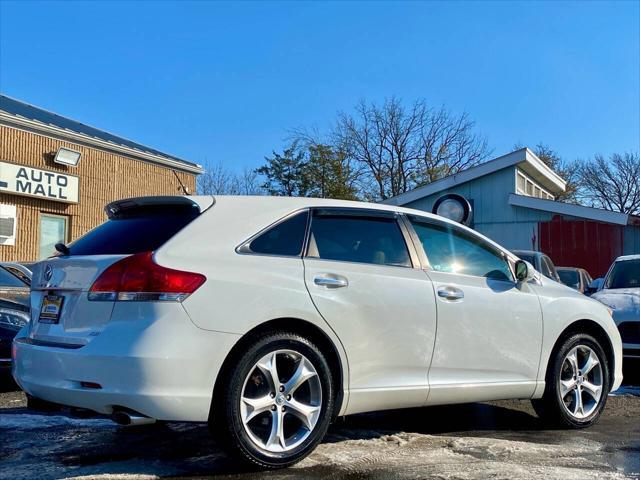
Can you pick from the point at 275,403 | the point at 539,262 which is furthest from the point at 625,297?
the point at 275,403

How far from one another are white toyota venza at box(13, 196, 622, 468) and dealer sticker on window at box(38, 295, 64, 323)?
0.04 feet

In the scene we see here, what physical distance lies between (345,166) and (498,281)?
36734 mm

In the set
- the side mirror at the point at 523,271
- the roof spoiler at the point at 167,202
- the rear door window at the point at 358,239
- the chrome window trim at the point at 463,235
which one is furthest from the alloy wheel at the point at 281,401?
the side mirror at the point at 523,271

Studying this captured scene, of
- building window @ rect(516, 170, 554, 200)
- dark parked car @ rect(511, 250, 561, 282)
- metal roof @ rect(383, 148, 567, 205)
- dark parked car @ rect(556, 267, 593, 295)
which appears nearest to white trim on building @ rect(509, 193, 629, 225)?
building window @ rect(516, 170, 554, 200)

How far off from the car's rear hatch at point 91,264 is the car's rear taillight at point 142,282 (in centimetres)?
5

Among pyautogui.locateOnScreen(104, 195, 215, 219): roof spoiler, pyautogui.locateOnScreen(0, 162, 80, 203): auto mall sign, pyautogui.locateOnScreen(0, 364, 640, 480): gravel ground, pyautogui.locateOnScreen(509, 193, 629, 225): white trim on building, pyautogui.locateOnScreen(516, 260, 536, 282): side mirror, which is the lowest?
pyautogui.locateOnScreen(0, 364, 640, 480): gravel ground

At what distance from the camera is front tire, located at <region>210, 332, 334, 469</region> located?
3.79m

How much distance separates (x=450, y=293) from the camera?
476 centimetres

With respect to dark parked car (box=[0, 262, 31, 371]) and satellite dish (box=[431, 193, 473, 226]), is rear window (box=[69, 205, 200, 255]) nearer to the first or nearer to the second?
dark parked car (box=[0, 262, 31, 371])

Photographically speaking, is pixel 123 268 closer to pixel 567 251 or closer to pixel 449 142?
pixel 567 251

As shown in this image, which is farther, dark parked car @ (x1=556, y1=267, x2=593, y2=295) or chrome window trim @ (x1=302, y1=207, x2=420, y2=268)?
dark parked car @ (x1=556, y1=267, x2=593, y2=295)

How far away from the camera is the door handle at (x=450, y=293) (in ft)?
15.5

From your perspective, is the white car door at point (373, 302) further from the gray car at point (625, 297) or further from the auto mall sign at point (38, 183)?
the auto mall sign at point (38, 183)

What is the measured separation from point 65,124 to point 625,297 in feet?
56.5
